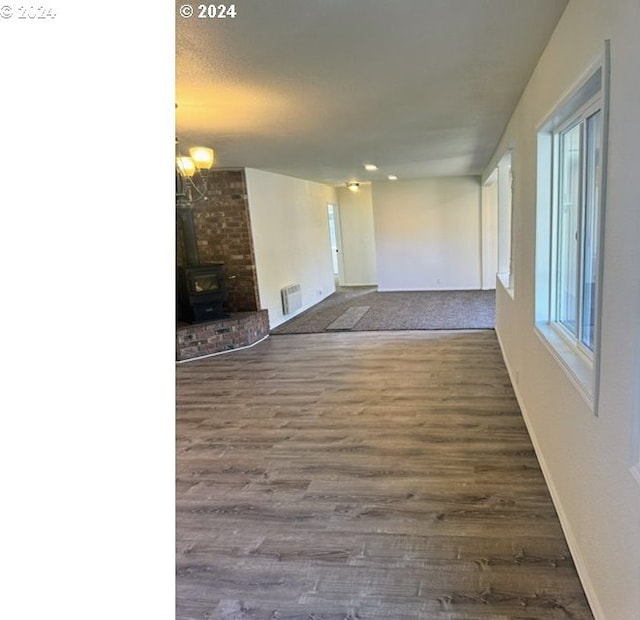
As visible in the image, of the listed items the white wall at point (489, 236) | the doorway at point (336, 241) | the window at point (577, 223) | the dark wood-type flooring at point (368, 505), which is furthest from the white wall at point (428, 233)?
the window at point (577, 223)

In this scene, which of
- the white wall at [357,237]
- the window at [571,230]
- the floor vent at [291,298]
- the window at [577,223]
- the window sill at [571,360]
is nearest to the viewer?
the window sill at [571,360]

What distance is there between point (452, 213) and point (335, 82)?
7.67 m

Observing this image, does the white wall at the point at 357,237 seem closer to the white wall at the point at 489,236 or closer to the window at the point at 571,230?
the white wall at the point at 489,236

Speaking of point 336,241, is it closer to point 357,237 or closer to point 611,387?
point 357,237

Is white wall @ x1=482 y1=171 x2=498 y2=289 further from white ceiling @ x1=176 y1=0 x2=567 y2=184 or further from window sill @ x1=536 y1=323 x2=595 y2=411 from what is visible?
window sill @ x1=536 y1=323 x2=595 y2=411

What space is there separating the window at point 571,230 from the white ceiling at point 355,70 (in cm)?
40

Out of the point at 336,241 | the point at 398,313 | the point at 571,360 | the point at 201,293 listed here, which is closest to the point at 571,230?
the point at 571,360

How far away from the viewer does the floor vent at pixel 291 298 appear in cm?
800

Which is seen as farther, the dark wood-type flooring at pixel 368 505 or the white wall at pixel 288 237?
the white wall at pixel 288 237

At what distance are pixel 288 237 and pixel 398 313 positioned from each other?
7.55 feet

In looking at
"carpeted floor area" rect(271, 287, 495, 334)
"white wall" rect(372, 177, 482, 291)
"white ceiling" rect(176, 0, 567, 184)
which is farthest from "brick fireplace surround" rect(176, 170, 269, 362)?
"white wall" rect(372, 177, 482, 291)
